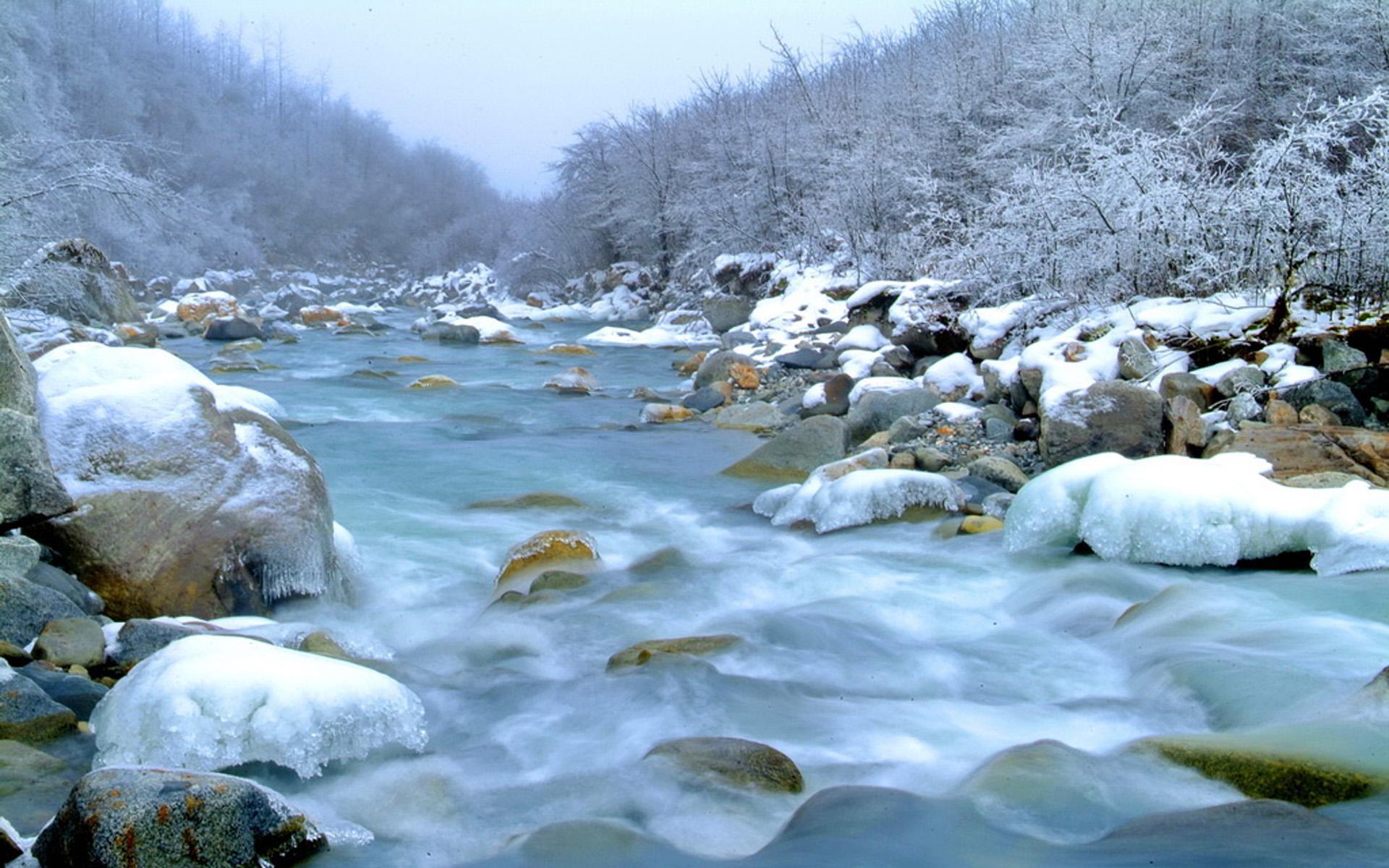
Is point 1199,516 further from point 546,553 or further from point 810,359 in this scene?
point 810,359

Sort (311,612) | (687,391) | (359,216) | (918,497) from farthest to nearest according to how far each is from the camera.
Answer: (359,216)
(687,391)
(918,497)
(311,612)

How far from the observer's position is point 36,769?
3.11 m

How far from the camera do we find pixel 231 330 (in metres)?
20.6

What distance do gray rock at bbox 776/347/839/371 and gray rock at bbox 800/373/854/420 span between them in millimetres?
2122

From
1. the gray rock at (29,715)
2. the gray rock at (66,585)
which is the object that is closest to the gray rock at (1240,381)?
the gray rock at (66,585)

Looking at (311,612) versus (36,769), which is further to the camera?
(311,612)

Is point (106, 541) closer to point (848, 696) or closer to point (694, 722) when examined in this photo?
point (694, 722)

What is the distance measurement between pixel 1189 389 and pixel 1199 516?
266 cm

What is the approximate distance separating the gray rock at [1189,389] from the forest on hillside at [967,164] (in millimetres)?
1367

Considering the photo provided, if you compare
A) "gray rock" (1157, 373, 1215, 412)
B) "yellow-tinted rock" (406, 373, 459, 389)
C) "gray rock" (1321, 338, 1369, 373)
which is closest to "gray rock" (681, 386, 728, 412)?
"yellow-tinted rock" (406, 373, 459, 389)

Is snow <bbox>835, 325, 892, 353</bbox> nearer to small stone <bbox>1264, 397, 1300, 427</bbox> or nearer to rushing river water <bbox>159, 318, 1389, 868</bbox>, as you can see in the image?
rushing river water <bbox>159, 318, 1389, 868</bbox>

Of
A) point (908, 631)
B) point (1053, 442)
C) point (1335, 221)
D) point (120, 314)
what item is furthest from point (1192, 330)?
point (120, 314)

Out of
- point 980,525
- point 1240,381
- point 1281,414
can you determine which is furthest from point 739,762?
point 1240,381

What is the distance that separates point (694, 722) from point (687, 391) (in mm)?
9910
